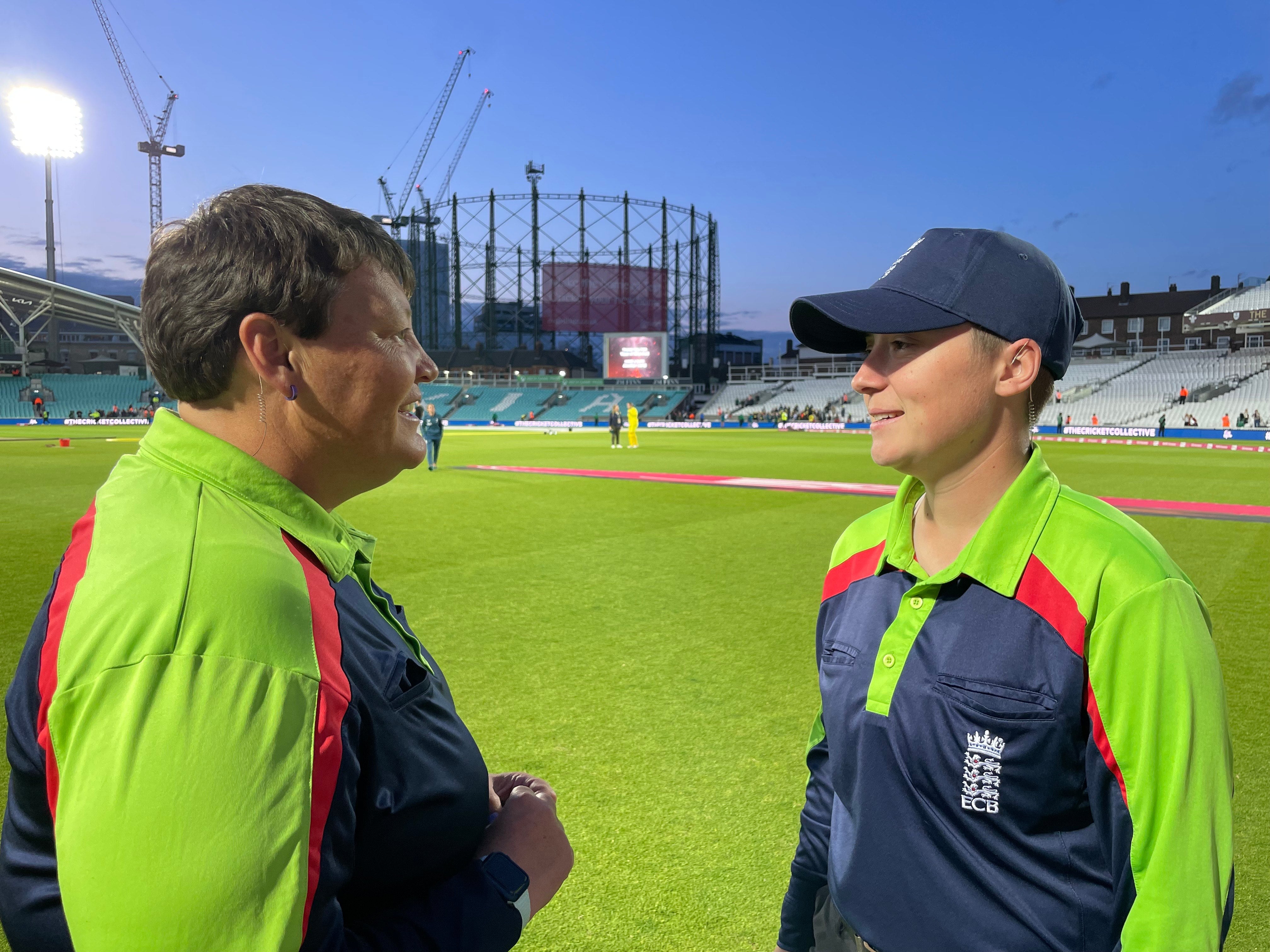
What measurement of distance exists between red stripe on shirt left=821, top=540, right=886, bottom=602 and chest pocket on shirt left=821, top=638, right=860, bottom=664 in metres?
0.14

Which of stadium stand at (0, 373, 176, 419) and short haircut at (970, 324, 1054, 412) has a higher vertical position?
stadium stand at (0, 373, 176, 419)

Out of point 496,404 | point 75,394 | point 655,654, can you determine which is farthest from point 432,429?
point 75,394

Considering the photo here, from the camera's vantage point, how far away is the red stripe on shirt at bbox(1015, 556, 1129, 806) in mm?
1489

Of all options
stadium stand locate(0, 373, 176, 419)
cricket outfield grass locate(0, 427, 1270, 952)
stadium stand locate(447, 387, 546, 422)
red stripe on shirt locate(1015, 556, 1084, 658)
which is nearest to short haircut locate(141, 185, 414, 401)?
red stripe on shirt locate(1015, 556, 1084, 658)

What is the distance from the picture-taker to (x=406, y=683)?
1324 millimetres

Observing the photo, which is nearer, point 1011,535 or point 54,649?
point 54,649

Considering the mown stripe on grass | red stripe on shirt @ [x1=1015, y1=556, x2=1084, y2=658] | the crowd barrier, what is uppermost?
red stripe on shirt @ [x1=1015, y1=556, x2=1084, y2=658]

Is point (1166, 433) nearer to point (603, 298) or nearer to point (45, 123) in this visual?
point (603, 298)

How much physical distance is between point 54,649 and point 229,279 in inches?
23.5

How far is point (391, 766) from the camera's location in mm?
1222

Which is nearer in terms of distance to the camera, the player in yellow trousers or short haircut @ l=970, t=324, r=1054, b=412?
short haircut @ l=970, t=324, r=1054, b=412

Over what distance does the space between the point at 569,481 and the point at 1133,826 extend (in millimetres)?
16281

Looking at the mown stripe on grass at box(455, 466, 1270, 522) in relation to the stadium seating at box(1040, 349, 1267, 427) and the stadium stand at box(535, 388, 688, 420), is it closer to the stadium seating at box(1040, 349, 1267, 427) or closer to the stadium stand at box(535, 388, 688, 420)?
the stadium seating at box(1040, 349, 1267, 427)

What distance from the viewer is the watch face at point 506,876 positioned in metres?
1.35
